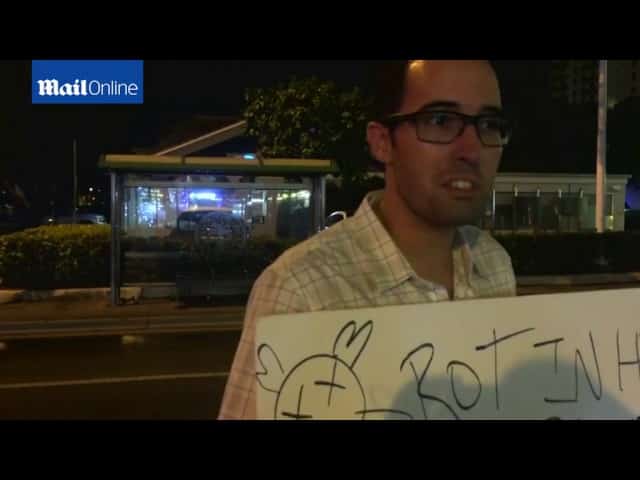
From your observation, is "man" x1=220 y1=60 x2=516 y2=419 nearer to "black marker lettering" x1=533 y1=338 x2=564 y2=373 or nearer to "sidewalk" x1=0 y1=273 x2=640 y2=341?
"black marker lettering" x1=533 y1=338 x2=564 y2=373

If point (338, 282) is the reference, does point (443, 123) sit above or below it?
above

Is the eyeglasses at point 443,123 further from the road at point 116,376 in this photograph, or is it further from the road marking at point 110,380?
the road marking at point 110,380

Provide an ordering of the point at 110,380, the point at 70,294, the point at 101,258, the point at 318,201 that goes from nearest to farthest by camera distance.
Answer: the point at 110,380 < the point at 70,294 < the point at 318,201 < the point at 101,258

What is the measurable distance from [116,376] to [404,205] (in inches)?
253

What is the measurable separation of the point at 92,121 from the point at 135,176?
2014cm

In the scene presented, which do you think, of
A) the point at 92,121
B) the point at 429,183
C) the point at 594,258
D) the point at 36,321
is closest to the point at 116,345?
the point at 36,321

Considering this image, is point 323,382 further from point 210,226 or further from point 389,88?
point 210,226

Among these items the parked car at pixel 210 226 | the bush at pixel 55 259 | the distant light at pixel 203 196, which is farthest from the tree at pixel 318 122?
the bush at pixel 55 259

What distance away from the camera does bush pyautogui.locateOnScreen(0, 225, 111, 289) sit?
1248cm

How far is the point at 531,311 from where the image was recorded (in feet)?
4.70

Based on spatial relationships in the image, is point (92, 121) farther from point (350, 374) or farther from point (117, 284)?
point (350, 374)

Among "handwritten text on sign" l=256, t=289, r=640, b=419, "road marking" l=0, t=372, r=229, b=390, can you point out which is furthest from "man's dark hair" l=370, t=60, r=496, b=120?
"road marking" l=0, t=372, r=229, b=390

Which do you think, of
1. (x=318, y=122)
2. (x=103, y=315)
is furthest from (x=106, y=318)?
(x=318, y=122)

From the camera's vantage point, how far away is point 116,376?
24.2ft
